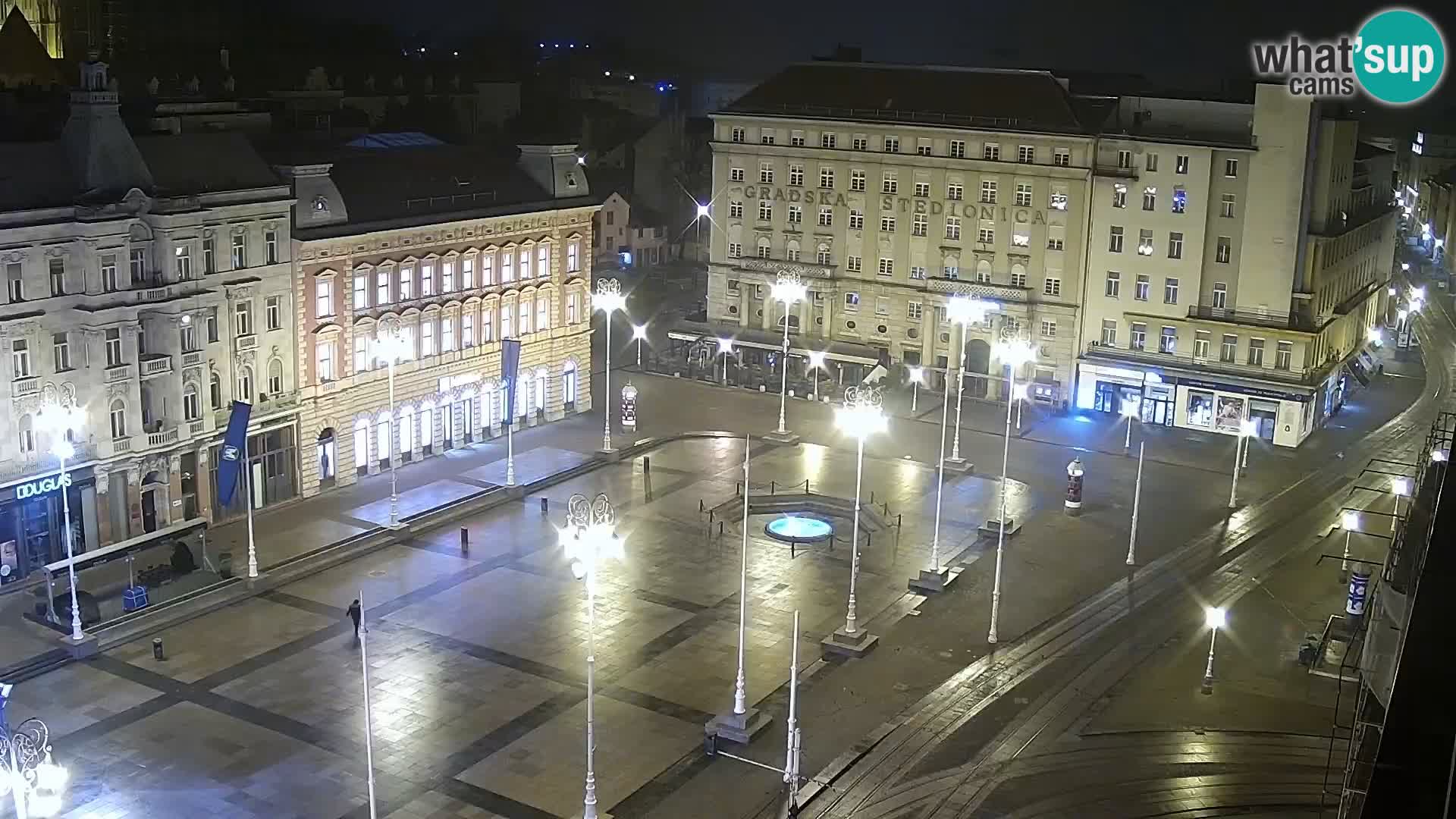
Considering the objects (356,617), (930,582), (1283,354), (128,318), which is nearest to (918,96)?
(1283,354)

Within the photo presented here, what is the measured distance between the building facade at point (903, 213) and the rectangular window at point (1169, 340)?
518 cm

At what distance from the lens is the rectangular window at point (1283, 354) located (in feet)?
267

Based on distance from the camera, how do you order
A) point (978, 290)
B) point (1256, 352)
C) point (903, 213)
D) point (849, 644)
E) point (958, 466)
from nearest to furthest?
1. point (849, 644)
2. point (958, 466)
3. point (1256, 352)
4. point (978, 290)
5. point (903, 213)

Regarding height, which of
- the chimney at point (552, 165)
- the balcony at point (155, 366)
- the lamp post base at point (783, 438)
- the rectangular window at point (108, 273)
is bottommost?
the lamp post base at point (783, 438)

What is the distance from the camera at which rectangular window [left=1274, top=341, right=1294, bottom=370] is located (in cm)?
8144

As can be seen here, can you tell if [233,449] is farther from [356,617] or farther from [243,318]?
[356,617]

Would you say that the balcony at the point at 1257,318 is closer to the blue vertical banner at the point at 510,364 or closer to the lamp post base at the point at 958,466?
the lamp post base at the point at 958,466

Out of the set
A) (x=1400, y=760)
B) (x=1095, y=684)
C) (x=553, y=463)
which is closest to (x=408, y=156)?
(x=553, y=463)

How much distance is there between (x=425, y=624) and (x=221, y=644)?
23.1 feet

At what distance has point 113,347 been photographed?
57031 millimetres

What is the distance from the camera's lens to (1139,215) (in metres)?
85.8

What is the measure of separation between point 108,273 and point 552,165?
28.1 m

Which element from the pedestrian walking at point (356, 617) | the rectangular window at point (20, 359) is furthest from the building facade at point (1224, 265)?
the rectangular window at point (20, 359)

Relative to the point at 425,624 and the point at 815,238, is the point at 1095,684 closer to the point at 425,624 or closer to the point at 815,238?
the point at 425,624
